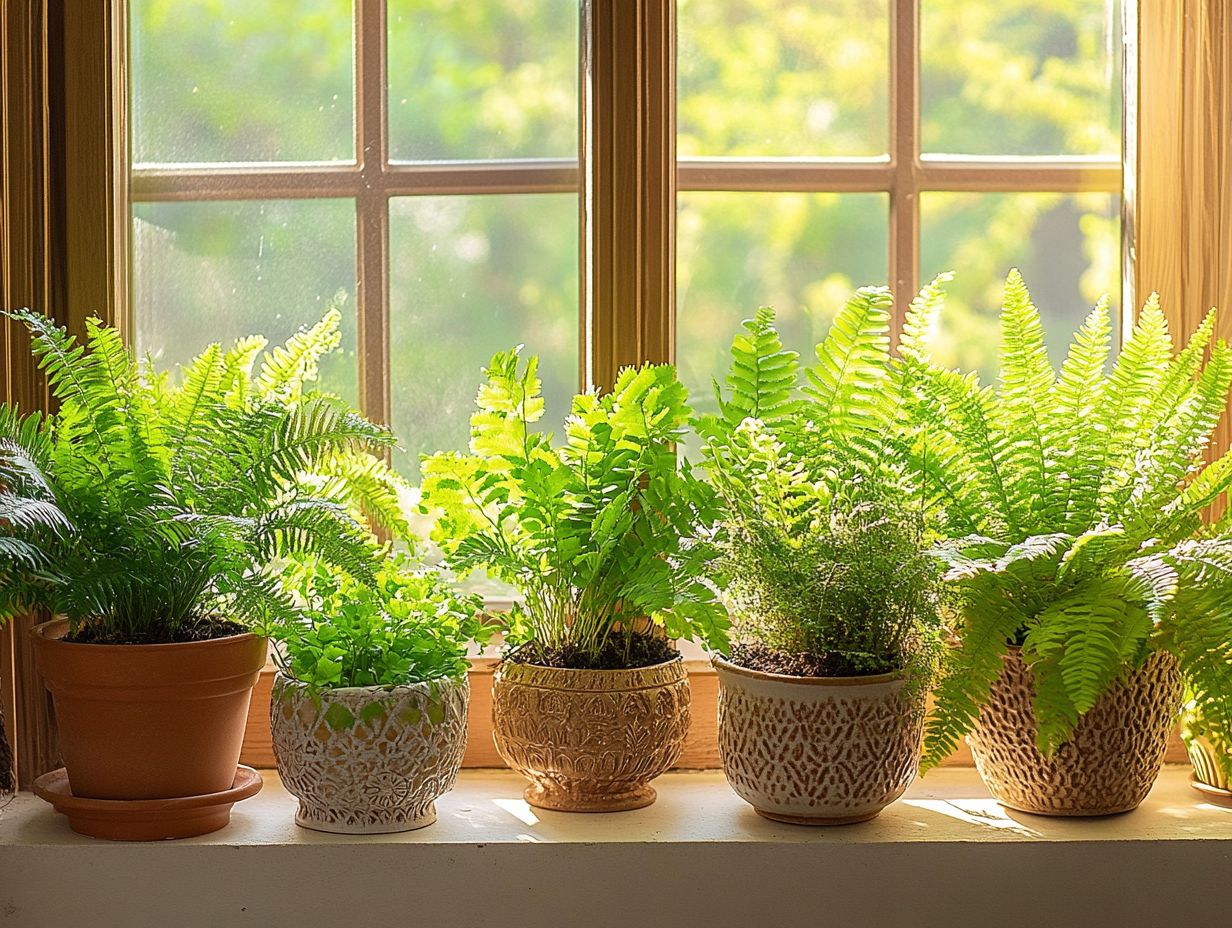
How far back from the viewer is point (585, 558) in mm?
1530

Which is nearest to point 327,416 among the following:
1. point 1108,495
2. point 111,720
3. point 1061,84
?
point 111,720

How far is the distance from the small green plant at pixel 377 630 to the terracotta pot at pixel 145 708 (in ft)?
0.26

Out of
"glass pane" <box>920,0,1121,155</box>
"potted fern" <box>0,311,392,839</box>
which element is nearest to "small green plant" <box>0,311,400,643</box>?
"potted fern" <box>0,311,392,839</box>

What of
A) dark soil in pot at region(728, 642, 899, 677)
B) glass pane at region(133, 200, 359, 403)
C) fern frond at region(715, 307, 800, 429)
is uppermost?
glass pane at region(133, 200, 359, 403)

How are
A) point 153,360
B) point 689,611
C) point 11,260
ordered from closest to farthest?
point 689,611 → point 11,260 → point 153,360

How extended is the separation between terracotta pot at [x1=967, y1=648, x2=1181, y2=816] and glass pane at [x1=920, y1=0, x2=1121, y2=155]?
745mm

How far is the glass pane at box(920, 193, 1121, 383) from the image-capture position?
5.95 ft

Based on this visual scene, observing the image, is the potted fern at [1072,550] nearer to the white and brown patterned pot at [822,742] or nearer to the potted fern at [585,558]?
the white and brown patterned pot at [822,742]

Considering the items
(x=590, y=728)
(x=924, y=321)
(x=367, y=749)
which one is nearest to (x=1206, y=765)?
(x=924, y=321)

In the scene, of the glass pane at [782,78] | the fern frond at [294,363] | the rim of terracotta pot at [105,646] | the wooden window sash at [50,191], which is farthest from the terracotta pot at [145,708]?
the glass pane at [782,78]

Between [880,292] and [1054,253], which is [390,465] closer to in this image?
[880,292]

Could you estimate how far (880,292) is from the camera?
61.1 inches

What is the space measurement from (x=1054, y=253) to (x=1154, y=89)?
0.25m

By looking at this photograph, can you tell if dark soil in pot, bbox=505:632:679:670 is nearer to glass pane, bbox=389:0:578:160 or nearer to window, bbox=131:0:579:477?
window, bbox=131:0:579:477
